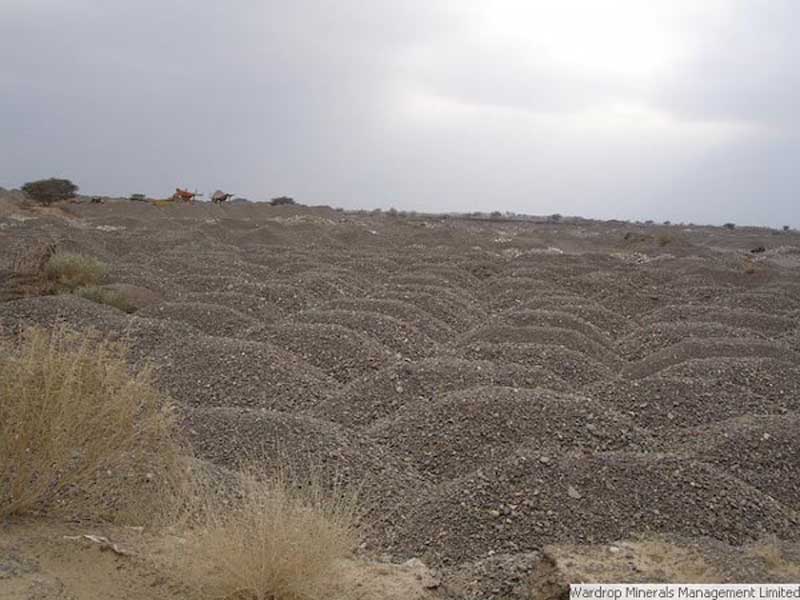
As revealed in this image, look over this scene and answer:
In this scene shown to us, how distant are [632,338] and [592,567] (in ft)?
30.9

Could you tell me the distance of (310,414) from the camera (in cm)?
851

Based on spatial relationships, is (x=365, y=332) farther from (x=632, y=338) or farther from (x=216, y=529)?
(x=216, y=529)

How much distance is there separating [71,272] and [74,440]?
36.0 ft

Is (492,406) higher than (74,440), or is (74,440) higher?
(74,440)

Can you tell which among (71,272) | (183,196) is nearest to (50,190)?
(183,196)

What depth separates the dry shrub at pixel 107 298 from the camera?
1347 cm

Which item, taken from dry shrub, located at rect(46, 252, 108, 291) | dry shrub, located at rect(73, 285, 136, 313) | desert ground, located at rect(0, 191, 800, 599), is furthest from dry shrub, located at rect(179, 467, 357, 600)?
dry shrub, located at rect(46, 252, 108, 291)

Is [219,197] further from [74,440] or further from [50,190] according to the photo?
[74,440]

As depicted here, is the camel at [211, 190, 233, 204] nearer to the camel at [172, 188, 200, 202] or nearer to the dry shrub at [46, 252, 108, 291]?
the camel at [172, 188, 200, 202]

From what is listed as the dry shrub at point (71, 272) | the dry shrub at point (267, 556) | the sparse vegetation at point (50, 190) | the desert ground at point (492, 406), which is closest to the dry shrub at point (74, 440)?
the desert ground at point (492, 406)

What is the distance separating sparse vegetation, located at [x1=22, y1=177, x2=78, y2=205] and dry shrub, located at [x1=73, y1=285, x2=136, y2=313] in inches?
1299

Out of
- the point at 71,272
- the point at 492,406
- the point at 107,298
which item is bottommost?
the point at 492,406

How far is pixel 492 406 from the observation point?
26.9 ft

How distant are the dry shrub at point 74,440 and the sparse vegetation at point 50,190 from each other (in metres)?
42.1
